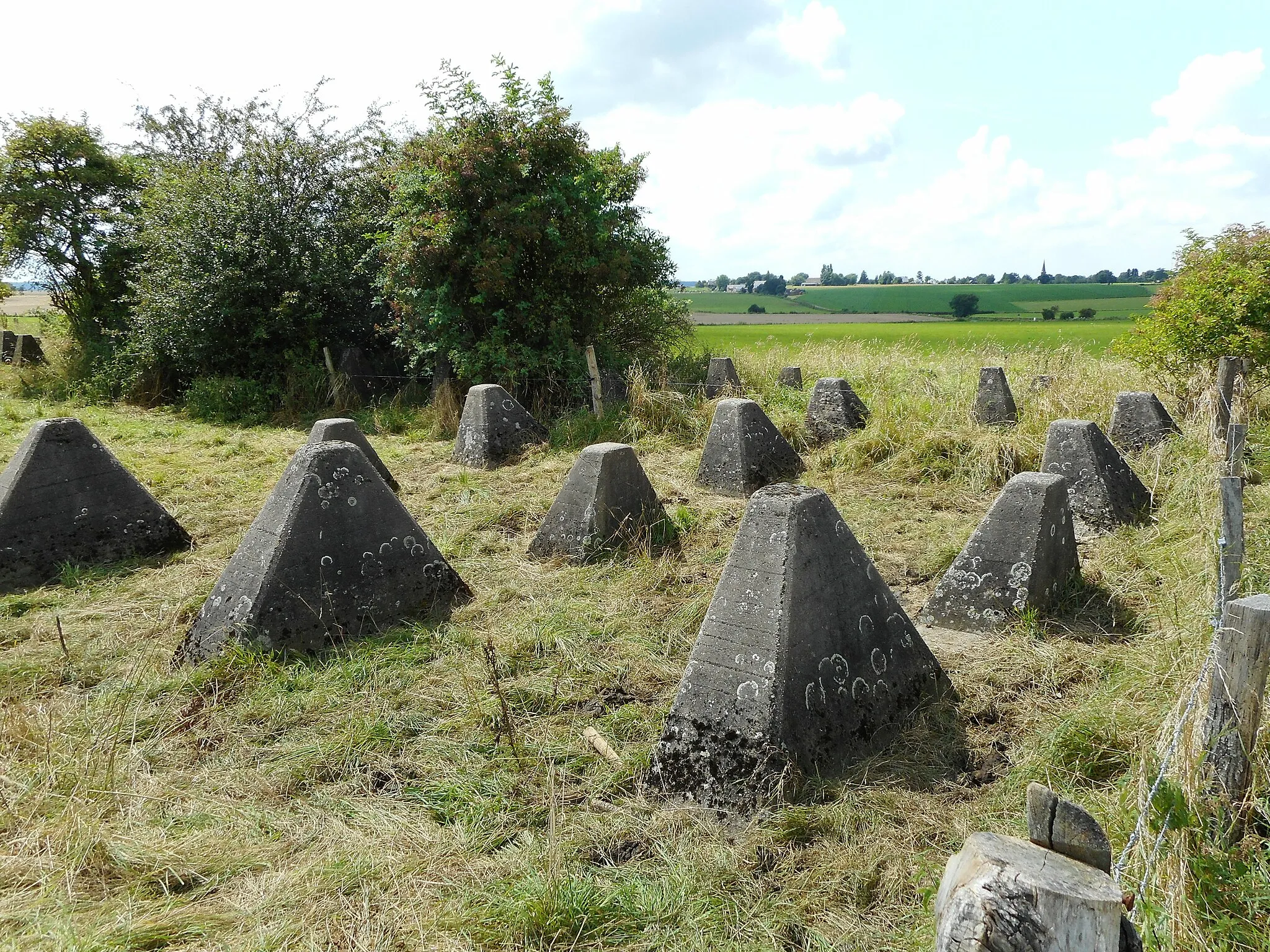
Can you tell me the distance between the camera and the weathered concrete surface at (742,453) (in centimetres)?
828

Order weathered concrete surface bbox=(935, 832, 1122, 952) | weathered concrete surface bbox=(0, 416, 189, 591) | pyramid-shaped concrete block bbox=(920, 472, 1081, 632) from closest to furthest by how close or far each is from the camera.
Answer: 1. weathered concrete surface bbox=(935, 832, 1122, 952)
2. pyramid-shaped concrete block bbox=(920, 472, 1081, 632)
3. weathered concrete surface bbox=(0, 416, 189, 591)

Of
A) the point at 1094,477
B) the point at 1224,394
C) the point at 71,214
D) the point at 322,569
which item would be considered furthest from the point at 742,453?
the point at 71,214

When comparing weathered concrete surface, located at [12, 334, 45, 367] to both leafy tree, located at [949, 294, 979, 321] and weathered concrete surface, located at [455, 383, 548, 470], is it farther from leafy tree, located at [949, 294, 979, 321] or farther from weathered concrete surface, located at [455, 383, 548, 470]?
leafy tree, located at [949, 294, 979, 321]

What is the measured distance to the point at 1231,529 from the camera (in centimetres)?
329

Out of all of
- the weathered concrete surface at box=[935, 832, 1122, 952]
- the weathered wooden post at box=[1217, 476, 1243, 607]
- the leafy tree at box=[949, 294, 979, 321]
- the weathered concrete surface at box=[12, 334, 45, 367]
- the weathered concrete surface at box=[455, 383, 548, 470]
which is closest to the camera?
the weathered concrete surface at box=[935, 832, 1122, 952]

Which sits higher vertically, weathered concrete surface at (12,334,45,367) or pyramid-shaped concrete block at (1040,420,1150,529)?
weathered concrete surface at (12,334,45,367)

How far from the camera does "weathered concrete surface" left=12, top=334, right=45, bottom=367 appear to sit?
64.3 feet

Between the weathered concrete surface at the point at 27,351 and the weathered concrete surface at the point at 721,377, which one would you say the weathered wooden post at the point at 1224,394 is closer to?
the weathered concrete surface at the point at 721,377

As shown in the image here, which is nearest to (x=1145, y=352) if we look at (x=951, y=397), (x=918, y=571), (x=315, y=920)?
(x=951, y=397)

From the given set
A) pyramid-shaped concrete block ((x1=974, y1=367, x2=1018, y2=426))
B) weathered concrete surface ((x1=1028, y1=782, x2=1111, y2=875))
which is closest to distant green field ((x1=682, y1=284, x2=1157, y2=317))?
pyramid-shaped concrete block ((x1=974, y1=367, x2=1018, y2=426))

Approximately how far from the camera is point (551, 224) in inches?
454

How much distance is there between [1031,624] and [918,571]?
4.28ft

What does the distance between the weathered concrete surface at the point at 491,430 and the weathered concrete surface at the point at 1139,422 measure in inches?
269

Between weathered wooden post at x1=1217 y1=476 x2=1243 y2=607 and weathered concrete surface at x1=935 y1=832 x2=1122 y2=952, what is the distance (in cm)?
215
